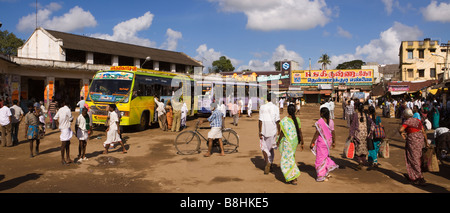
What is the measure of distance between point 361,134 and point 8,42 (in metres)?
52.7

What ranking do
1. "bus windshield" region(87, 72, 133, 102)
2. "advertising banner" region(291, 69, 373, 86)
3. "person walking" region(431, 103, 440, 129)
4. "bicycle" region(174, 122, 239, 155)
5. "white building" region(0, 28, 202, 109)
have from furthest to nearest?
1. "advertising banner" region(291, 69, 373, 86)
2. "white building" region(0, 28, 202, 109)
3. "person walking" region(431, 103, 440, 129)
4. "bus windshield" region(87, 72, 133, 102)
5. "bicycle" region(174, 122, 239, 155)

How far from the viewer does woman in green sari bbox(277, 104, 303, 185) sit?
6.11 meters

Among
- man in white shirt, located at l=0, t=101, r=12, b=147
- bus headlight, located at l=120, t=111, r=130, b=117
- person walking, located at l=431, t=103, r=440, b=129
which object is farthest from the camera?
person walking, located at l=431, t=103, r=440, b=129

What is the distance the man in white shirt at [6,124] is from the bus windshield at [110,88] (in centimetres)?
373

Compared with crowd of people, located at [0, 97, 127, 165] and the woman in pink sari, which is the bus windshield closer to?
crowd of people, located at [0, 97, 127, 165]

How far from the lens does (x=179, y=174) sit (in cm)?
713

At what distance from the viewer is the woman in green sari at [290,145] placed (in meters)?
6.11

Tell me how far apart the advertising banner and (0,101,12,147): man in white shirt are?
151ft

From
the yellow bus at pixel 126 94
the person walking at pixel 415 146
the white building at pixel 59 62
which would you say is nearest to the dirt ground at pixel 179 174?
the person walking at pixel 415 146

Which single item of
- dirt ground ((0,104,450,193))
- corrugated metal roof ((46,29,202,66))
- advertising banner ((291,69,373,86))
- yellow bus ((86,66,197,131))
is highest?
corrugated metal roof ((46,29,202,66))

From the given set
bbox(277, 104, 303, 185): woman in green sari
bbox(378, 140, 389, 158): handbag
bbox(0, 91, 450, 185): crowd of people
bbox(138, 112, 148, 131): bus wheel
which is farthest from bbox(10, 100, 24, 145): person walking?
bbox(378, 140, 389, 158): handbag

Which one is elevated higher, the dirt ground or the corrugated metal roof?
the corrugated metal roof

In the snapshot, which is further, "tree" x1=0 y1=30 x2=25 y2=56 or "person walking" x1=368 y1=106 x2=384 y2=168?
"tree" x1=0 y1=30 x2=25 y2=56

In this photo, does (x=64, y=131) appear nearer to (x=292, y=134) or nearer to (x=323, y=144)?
(x=292, y=134)
